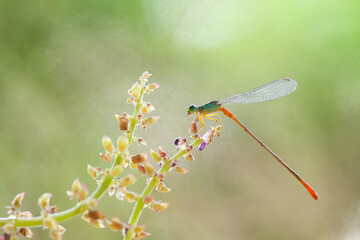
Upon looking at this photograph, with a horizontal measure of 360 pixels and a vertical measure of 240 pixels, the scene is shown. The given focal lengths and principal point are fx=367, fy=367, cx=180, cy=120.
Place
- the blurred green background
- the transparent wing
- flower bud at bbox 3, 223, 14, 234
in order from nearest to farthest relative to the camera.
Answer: flower bud at bbox 3, 223, 14, 234 < the transparent wing < the blurred green background

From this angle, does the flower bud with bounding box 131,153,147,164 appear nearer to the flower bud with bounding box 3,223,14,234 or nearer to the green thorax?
the flower bud with bounding box 3,223,14,234

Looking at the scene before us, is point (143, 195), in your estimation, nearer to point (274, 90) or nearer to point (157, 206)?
point (157, 206)

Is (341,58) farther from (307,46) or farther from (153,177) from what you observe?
(153,177)

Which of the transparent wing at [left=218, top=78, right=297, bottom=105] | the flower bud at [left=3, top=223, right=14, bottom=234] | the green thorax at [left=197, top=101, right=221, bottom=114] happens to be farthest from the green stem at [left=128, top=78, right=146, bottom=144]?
the transparent wing at [left=218, top=78, right=297, bottom=105]

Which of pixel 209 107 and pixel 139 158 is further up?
pixel 209 107

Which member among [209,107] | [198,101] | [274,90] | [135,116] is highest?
[198,101]

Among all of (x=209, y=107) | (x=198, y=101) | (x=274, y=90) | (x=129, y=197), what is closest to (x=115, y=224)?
(x=129, y=197)
